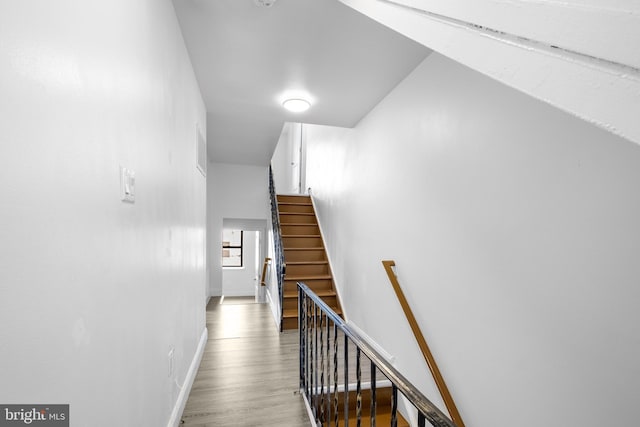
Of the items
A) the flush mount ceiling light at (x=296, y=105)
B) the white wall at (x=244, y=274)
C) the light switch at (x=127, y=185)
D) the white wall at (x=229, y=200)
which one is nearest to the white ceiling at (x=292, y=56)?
the flush mount ceiling light at (x=296, y=105)

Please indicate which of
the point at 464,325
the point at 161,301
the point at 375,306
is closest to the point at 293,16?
the point at 161,301

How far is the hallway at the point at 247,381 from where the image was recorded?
1979 millimetres

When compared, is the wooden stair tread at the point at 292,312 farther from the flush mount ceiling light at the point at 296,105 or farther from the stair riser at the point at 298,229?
the flush mount ceiling light at the point at 296,105

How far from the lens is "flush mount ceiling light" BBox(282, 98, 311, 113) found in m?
2.76

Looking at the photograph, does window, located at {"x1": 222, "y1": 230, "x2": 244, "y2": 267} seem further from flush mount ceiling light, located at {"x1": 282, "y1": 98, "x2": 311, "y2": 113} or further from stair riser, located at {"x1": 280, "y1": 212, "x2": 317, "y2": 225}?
flush mount ceiling light, located at {"x1": 282, "y1": 98, "x2": 311, "y2": 113}

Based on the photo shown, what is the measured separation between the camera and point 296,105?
282 centimetres

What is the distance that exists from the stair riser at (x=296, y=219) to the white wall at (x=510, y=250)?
2639mm

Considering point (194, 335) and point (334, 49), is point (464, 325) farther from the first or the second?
point (194, 335)

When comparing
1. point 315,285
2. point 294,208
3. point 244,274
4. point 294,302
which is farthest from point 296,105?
point 244,274

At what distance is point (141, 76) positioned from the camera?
1197mm

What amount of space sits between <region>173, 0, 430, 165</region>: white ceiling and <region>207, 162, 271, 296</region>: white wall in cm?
305

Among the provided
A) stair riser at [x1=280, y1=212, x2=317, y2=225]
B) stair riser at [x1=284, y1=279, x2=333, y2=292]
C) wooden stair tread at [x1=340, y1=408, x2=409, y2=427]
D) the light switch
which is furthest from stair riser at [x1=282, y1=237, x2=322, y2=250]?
the light switch

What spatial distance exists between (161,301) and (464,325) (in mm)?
1705

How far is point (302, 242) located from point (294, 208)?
2.72 feet
